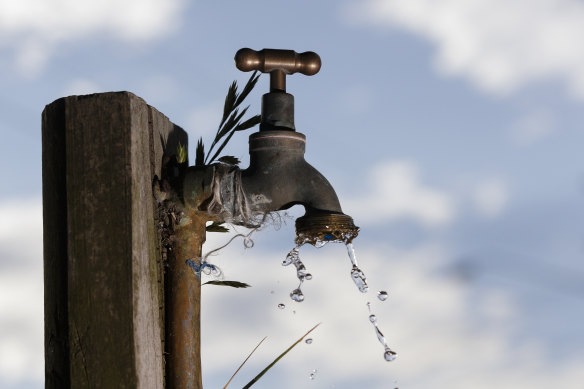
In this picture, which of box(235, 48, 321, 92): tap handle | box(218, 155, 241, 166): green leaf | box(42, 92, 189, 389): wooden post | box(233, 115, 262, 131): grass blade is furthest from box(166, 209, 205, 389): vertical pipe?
box(235, 48, 321, 92): tap handle

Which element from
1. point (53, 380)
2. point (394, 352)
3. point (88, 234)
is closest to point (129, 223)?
point (88, 234)

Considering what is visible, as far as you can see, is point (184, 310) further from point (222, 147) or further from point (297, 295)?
point (222, 147)

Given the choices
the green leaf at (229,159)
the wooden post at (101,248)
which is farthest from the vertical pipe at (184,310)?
the green leaf at (229,159)

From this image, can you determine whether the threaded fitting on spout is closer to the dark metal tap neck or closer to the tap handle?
the dark metal tap neck

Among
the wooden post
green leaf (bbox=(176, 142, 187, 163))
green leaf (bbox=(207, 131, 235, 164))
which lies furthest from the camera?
green leaf (bbox=(207, 131, 235, 164))

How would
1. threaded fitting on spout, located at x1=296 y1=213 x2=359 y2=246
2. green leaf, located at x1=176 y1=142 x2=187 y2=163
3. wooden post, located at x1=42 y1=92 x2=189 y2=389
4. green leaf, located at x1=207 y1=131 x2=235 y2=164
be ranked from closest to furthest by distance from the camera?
wooden post, located at x1=42 y1=92 x2=189 y2=389, threaded fitting on spout, located at x1=296 y1=213 x2=359 y2=246, green leaf, located at x1=176 y1=142 x2=187 y2=163, green leaf, located at x1=207 y1=131 x2=235 y2=164

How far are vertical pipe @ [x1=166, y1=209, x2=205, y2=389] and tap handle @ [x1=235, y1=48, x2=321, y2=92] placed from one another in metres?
0.58

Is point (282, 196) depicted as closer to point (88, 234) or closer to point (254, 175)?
point (254, 175)

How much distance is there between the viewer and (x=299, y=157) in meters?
3.24

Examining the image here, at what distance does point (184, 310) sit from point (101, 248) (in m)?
0.42

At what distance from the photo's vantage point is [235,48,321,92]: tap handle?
10.8ft

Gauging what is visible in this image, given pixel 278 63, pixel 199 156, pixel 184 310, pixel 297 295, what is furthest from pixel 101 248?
pixel 278 63

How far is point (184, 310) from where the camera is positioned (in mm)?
3189

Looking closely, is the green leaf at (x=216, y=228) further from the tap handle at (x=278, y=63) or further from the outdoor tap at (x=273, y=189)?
the tap handle at (x=278, y=63)
